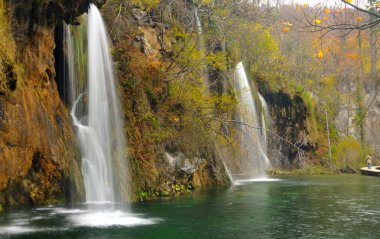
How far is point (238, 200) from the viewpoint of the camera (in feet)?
57.9

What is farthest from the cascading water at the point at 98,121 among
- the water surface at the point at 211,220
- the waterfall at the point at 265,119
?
the waterfall at the point at 265,119

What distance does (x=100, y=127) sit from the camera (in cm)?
1662

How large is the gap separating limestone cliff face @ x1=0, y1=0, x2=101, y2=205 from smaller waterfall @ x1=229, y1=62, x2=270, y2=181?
15.1 m

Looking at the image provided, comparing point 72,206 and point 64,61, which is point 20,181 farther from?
point 64,61

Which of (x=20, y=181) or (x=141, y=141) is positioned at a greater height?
(x=141, y=141)

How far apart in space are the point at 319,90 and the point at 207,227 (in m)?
39.1

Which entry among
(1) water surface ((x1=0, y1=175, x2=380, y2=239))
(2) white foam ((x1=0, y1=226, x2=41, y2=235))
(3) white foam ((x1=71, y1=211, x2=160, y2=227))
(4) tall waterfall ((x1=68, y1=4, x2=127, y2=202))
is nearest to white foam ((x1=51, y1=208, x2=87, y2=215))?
(1) water surface ((x1=0, y1=175, x2=380, y2=239))

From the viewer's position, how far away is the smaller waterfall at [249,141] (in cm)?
2969

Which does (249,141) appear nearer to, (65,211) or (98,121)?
(98,121)

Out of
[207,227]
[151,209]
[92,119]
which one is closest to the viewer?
[207,227]

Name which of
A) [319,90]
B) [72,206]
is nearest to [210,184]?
[72,206]

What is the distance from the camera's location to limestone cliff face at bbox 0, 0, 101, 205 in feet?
40.5

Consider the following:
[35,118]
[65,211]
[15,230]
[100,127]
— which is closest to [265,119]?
[100,127]

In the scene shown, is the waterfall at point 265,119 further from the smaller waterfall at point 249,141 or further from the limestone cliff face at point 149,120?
the limestone cliff face at point 149,120
